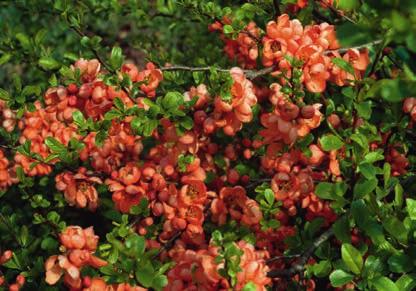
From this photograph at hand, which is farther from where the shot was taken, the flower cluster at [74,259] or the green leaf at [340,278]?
the flower cluster at [74,259]

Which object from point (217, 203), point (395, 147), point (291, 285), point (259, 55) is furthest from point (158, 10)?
point (291, 285)

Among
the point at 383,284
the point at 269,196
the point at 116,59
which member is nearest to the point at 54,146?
the point at 116,59

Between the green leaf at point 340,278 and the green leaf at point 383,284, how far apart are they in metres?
0.06

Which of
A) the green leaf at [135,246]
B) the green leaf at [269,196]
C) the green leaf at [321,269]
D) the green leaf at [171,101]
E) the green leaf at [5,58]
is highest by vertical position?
the green leaf at [171,101]

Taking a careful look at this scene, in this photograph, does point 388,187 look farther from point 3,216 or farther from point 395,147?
point 3,216

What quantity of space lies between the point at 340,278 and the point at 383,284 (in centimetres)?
10

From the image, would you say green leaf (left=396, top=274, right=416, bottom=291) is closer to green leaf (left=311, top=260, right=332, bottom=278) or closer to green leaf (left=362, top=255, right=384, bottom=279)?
green leaf (left=362, top=255, right=384, bottom=279)

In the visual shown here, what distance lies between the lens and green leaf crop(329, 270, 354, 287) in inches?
55.9

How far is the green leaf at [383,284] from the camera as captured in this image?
136cm

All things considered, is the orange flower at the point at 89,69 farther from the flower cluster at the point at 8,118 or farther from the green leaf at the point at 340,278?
the green leaf at the point at 340,278

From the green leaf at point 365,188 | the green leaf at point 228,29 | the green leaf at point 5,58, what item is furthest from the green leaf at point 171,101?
the green leaf at point 5,58

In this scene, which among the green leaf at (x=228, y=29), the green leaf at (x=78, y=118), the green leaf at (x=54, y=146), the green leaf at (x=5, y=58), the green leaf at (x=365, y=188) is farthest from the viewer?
the green leaf at (x=5, y=58)

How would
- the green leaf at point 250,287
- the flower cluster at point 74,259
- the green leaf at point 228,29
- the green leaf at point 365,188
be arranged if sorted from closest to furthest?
1. the green leaf at point 250,287
2. the green leaf at point 365,188
3. the flower cluster at point 74,259
4. the green leaf at point 228,29

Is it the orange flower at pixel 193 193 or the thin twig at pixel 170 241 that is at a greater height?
the orange flower at pixel 193 193
